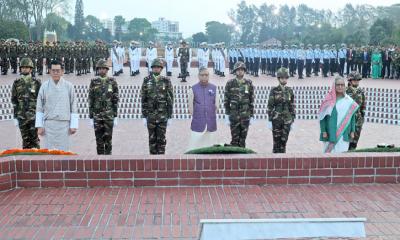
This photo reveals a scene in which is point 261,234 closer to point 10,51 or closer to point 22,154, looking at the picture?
point 22,154

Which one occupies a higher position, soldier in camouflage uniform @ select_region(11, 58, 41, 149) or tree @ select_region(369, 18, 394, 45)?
tree @ select_region(369, 18, 394, 45)

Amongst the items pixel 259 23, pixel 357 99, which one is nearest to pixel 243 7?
pixel 259 23

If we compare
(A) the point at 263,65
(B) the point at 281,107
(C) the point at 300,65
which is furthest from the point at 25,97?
(A) the point at 263,65

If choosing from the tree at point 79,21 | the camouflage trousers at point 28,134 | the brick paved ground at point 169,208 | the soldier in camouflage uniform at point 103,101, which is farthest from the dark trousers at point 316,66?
the tree at point 79,21

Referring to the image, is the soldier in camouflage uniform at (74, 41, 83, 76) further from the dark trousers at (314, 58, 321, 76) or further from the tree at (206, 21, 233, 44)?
the tree at (206, 21, 233, 44)

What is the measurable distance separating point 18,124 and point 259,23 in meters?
72.3

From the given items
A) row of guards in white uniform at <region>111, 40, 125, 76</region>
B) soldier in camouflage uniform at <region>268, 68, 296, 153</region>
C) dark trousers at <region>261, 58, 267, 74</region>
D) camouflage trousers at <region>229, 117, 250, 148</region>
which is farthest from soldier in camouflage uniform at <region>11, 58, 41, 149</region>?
dark trousers at <region>261, 58, 267, 74</region>

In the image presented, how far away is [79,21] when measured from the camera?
7425cm

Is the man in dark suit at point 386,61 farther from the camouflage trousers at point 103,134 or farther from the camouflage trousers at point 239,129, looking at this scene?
the camouflage trousers at point 103,134

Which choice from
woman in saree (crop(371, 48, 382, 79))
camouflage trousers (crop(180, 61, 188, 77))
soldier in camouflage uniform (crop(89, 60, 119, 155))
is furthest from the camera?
woman in saree (crop(371, 48, 382, 79))

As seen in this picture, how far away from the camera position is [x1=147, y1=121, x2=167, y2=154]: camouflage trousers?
7.30m

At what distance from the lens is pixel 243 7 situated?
77.2 meters

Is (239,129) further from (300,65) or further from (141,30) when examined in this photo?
(141,30)

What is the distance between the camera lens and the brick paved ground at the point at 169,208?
12.6 ft
